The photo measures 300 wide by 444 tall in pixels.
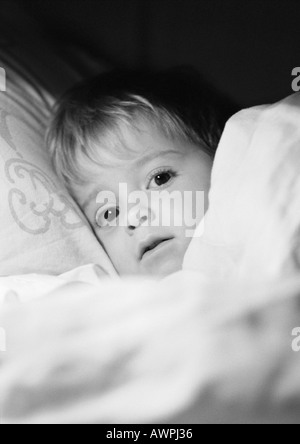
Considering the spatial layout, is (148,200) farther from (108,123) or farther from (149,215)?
(108,123)

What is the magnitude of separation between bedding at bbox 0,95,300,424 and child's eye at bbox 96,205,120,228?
231 millimetres

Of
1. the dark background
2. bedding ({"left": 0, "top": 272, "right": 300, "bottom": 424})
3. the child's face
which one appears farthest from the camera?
the dark background

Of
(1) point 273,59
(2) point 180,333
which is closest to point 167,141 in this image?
(1) point 273,59

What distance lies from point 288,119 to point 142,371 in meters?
0.29

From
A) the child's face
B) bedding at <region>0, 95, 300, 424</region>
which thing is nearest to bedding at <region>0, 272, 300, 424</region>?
bedding at <region>0, 95, 300, 424</region>

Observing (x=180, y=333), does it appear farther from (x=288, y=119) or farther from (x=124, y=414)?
(x=288, y=119)

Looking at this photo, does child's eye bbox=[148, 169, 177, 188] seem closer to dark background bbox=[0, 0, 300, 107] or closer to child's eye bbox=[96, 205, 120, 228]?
child's eye bbox=[96, 205, 120, 228]

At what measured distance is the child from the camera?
2.16ft

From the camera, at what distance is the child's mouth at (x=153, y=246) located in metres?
0.65

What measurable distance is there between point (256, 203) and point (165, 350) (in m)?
0.17

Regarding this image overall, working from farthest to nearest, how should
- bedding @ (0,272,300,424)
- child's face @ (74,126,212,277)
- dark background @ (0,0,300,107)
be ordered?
dark background @ (0,0,300,107) < child's face @ (74,126,212,277) < bedding @ (0,272,300,424)

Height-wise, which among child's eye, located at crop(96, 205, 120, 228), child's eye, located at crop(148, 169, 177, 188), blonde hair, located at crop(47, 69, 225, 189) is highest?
blonde hair, located at crop(47, 69, 225, 189)

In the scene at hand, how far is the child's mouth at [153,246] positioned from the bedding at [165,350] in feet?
0.56

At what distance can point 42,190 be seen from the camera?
700 millimetres
